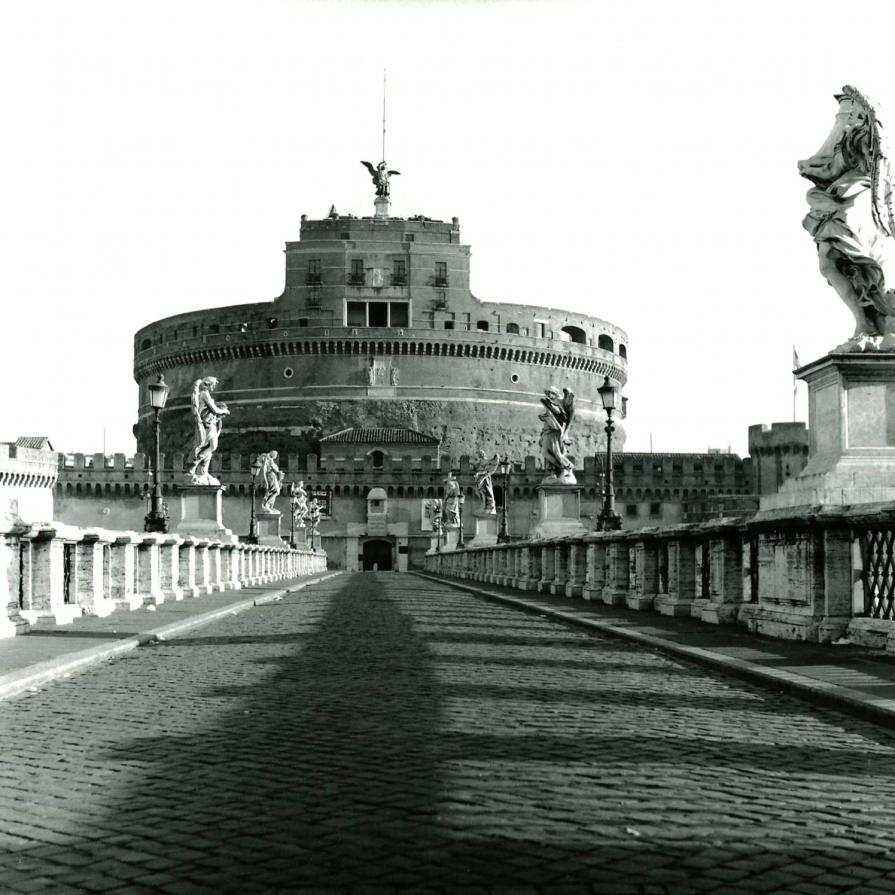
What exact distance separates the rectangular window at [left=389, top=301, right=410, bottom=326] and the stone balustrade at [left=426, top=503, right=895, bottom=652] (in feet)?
288

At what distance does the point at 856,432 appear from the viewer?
10.3m

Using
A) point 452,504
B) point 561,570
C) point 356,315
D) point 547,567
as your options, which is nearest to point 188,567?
point 561,570

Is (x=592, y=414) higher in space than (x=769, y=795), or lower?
higher

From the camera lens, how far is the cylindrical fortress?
103562 mm

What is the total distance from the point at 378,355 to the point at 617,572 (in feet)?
283

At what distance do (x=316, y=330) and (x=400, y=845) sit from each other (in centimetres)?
10048

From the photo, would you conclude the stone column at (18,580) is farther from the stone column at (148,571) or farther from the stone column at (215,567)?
the stone column at (215,567)

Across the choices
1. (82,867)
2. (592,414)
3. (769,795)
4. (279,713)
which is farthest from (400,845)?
(592,414)

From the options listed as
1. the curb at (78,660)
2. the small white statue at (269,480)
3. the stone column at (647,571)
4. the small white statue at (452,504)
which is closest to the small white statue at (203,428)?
the curb at (78,660)

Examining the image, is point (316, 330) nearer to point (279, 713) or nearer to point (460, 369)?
point (460, 369)

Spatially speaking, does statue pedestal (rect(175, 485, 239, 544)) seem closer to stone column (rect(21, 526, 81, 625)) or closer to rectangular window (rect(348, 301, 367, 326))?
stone column (rect(21, 526, 81, 625))

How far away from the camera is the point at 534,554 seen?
27.1 m

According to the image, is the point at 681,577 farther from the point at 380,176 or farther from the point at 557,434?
the point at 380,176

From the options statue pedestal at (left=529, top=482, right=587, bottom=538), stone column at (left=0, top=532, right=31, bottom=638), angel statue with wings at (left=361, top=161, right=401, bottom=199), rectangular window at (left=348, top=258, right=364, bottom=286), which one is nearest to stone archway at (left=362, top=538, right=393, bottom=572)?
rectangular window at (left=348, top=258, right=364, bottom=286)
